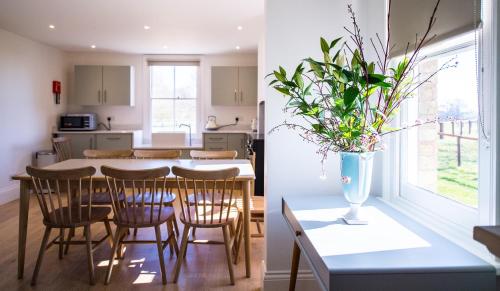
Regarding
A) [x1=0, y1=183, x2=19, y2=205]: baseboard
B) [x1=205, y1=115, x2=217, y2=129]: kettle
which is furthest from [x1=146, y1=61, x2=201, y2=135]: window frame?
[x1=0, y1=183, x2=19, y2=205]: baseboard

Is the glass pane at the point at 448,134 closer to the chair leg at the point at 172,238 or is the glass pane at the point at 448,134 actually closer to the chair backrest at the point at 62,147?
the chair leg at the point at 172,238

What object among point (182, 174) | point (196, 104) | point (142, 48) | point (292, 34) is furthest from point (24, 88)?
point (292, 34)

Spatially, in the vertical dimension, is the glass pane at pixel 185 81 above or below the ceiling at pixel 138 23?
below

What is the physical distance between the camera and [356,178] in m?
1.58

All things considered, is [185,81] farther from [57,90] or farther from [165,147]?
[57,90]

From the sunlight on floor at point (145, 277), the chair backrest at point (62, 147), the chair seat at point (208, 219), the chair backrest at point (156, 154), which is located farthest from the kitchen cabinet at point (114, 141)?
the chair seat at point (208, 219)

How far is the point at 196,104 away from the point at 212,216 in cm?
454

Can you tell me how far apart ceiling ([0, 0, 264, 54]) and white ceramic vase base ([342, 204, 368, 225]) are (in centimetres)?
286

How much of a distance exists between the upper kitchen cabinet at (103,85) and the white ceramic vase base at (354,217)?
558cm

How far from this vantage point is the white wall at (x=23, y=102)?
5.00 m

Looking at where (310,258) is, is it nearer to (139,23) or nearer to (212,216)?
(212,216)

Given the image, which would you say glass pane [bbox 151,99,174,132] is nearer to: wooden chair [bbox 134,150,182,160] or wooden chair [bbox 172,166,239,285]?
wooden chair [bbox 134,150,182,160]

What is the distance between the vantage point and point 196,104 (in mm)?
6809

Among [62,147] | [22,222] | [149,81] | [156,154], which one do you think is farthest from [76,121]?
[22,222]
